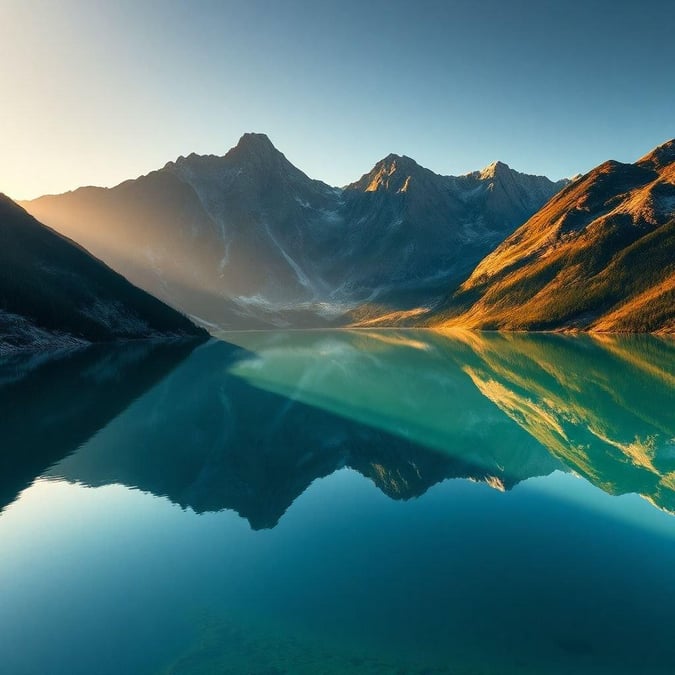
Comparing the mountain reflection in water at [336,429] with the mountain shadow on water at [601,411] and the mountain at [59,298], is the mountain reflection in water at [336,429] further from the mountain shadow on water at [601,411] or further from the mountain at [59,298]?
the mountain at [59,298]

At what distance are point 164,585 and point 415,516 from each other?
11749mm

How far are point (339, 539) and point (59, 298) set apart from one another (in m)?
140

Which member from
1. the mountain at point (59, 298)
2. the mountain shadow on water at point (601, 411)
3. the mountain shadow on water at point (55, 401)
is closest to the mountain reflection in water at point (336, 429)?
the mountain shadow on water at point (601, 411)

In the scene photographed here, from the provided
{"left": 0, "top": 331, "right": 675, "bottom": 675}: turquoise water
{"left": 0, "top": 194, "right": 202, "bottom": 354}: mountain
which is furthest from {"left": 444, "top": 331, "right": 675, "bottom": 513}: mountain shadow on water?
{"left": 0, "top": 194, "right": 202, "bottom": 354}: mountain

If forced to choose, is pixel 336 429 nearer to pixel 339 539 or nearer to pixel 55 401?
pixel 339 539

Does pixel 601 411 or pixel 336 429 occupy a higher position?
pixel 601 411

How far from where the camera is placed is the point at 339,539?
20.4 metres

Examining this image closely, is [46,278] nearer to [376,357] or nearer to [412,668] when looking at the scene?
[376,357]

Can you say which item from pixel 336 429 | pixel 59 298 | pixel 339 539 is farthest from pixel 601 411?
pixel 59 298

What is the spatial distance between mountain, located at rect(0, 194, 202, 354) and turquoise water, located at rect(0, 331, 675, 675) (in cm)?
8352

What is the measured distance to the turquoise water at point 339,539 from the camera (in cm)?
1303

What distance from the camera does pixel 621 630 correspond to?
43.7 ft

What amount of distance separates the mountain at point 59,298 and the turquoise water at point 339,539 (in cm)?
8352

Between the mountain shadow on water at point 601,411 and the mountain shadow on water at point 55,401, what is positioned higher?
the mountain shadow on water at point 601,411
